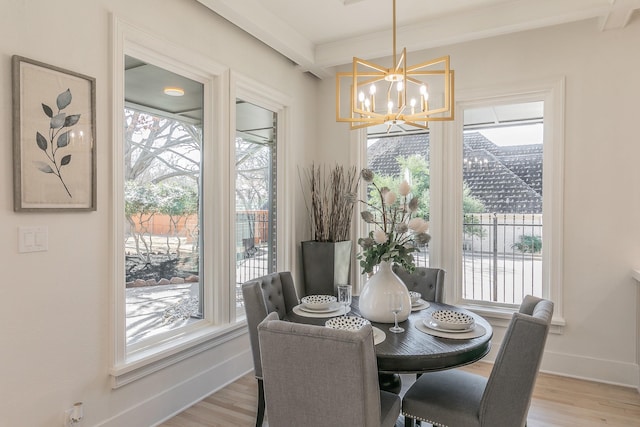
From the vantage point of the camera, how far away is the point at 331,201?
161 inches

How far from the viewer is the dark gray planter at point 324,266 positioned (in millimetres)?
3678

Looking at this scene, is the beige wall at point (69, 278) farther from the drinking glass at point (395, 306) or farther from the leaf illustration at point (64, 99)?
the drinking glass at point (395, 306)

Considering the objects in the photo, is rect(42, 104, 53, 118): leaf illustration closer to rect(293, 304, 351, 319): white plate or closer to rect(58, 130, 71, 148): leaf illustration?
rect(58, 130, 71, 148): leaf illustration

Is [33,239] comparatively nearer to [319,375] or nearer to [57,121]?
[57,121]

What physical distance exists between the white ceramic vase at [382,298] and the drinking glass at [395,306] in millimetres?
15

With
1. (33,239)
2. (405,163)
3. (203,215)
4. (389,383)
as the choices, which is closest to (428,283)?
(389,383)

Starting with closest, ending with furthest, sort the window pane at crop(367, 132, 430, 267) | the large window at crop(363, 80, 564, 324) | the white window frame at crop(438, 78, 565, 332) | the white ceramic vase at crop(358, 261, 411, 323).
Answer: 1. the white ceramic vase at crop(358, 261, 411, 323)
2. the white window frame at crop(438, 78, 565, 332)
3. the large window at crop(363, 80, 564, 324)
4. the window pane at crop(367, 132, 430, 267)

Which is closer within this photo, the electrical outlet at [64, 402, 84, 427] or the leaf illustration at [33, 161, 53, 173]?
the leaf illustration at [33, 161, 53, 173]

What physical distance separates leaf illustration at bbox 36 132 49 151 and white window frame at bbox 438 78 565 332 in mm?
2953

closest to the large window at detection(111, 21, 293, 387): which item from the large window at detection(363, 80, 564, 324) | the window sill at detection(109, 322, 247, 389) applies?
the window sill at detection(109, 322, 247, 389)

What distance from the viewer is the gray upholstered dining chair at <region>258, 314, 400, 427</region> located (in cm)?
143

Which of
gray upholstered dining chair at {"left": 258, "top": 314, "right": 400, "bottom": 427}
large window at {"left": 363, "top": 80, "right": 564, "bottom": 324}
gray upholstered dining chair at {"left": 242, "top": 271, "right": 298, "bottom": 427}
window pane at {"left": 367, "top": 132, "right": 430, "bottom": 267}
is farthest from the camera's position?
window pane at {"left": 367, "top": 132, "right": 430, "bottom": 267}

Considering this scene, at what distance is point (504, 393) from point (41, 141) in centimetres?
234

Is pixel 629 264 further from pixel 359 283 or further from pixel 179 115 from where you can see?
pixel 179 115
